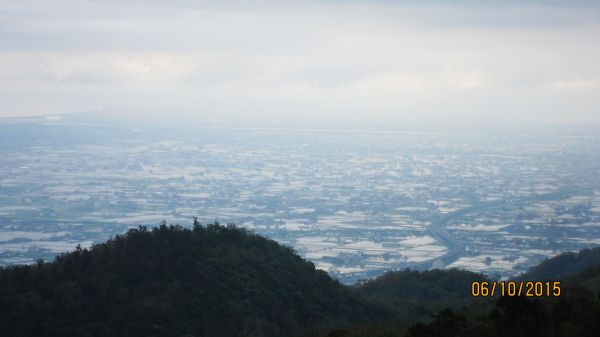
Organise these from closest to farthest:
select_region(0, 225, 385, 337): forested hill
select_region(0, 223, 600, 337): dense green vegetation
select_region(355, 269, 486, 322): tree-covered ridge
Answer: select_region(0, 223, 600, 337): dense green vegetation
select_region(0, 225, 385, 337): forested hill
select_region(355, 269, 486, 322): tree-covered ridge

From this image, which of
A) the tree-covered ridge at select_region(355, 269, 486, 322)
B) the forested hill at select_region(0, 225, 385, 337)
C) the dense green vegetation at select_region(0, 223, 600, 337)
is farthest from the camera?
the tree-covered ridge at select_region(355, 269, 486, 322)

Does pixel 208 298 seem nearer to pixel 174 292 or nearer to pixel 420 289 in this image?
pixel 174 292

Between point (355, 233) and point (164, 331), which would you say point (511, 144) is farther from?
point (164, 331)

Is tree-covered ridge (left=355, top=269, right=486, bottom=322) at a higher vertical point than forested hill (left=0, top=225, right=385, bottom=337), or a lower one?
lower

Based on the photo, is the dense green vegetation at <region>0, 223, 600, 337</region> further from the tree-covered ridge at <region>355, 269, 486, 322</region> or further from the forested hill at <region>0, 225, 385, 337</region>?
the tree-covered ridge at <region>355, 269, 486, 322</region>

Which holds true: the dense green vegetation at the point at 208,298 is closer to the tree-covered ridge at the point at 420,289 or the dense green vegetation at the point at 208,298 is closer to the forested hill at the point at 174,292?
the forested hill at the point at 174,292

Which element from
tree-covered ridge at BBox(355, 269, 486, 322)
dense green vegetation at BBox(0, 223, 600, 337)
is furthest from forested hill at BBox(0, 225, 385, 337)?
tree-covered ridge at BBox(355, 269, 486, 322)
